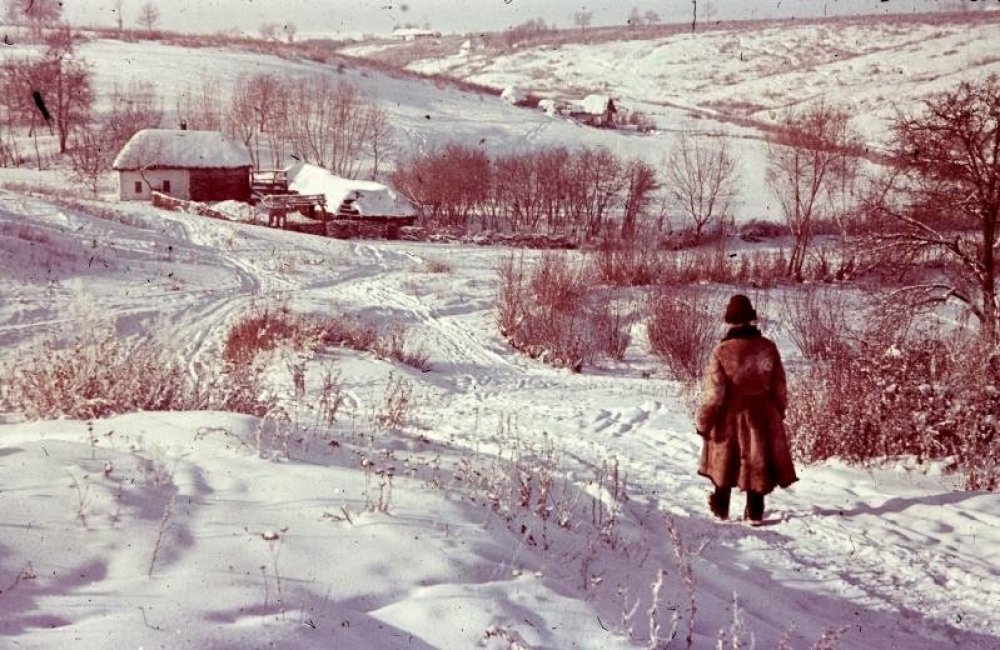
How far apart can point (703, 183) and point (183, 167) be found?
105ft

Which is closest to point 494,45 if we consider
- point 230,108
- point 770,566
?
point 230,108

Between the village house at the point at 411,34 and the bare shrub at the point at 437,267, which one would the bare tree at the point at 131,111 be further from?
the village house at the point at 411,34

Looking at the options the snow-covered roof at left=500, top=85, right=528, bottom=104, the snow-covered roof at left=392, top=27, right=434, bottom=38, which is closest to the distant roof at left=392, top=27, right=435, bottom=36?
the snow-covered roof at left=392, top=27, right=434, bottom=38

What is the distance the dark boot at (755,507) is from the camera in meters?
6.30

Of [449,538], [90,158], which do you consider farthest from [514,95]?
[449,538]

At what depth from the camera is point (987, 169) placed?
17.5 metres

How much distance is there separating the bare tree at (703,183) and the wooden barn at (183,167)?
2543cm

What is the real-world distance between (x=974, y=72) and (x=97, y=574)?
241ft

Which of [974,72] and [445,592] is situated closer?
[445,592]

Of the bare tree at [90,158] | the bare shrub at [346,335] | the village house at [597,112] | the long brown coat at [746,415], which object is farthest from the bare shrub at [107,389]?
the village house at [597,112]

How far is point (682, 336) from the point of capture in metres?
→ 16.5

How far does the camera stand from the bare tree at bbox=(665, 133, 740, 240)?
45438mm

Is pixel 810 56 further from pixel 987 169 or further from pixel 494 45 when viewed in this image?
pixel 987 169

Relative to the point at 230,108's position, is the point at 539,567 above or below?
below
